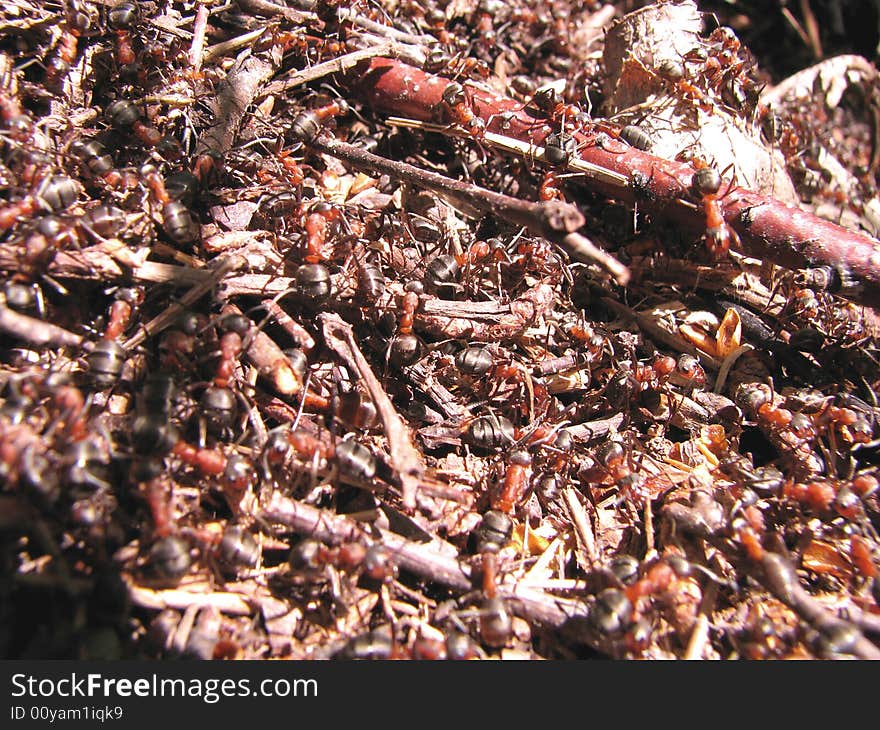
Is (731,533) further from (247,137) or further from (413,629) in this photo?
(247,137)

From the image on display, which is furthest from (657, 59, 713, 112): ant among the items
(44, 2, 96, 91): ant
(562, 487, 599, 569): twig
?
(44, 2, 96, 91): ant

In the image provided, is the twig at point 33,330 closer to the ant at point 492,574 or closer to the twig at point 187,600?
the twig at point 187,600

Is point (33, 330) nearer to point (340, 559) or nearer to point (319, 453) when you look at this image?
point (319, 453)

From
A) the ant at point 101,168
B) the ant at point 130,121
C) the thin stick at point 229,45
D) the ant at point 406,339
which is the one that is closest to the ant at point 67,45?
the ant at point 130,121

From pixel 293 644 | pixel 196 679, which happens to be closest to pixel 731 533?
pixel 293 644

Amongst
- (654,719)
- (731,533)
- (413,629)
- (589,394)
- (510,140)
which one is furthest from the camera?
(510,140)

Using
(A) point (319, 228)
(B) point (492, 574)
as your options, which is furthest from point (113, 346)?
(B) point (492, 574)

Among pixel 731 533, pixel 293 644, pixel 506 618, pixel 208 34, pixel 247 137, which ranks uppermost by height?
pixel 208 34
